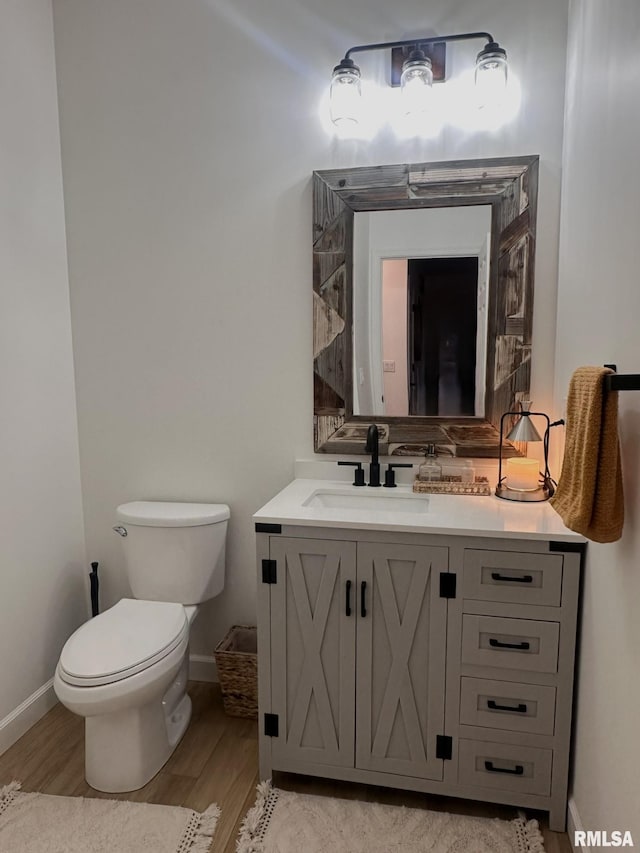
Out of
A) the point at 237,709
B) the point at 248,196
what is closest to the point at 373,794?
the point at 237,709

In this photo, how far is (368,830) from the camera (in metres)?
1.70

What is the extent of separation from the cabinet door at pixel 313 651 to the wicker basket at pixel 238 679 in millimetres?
350

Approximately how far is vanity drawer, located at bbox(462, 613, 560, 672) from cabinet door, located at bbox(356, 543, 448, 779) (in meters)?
0.08

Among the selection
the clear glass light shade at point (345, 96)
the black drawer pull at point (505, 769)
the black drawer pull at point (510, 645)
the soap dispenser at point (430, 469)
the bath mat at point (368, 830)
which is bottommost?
the bath mat at point (368, 830)

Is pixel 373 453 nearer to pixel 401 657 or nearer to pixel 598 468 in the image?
pixel 401 657

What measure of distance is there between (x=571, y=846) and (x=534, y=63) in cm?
242

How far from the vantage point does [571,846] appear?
162 cm

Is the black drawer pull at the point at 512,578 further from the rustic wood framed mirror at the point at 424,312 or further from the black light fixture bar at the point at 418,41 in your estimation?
the black light fixture bar at the point at 418,41

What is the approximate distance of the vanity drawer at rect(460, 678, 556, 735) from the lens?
5.45ft

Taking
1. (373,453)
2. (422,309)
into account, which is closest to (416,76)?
(422,309)

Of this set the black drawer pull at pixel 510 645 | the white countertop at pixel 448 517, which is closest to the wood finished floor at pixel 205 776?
the black drawer pull at pixel 510 645

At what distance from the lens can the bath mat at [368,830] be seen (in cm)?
163

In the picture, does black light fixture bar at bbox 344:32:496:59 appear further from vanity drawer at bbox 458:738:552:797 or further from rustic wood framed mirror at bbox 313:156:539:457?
vanity drawer at bbox 458:738:552:797

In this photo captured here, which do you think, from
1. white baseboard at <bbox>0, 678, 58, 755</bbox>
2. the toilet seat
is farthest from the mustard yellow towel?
white baseboard at <bbox>0, 678, 58, 755</bbox>
